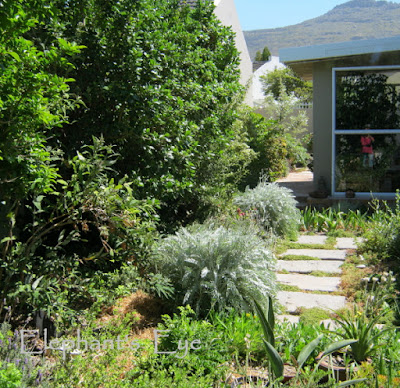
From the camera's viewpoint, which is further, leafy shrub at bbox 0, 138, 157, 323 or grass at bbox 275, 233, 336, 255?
grass at bbox 275, 233, 336, 255

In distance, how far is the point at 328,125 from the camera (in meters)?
11.3

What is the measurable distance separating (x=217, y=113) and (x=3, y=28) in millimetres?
4081

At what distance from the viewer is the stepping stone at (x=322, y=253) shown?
265 inches

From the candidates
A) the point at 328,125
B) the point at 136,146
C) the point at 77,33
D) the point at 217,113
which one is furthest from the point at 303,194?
the point at 77,33

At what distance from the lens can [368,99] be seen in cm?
1067

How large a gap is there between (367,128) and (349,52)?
170 cm

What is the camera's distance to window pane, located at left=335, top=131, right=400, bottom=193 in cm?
1059

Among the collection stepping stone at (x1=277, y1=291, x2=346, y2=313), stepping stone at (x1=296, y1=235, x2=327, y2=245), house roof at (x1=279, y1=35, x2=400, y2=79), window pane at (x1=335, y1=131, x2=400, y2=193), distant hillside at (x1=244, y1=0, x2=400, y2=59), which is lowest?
stepping stone at (x1=277, y1=291, x2=346, y2=313)

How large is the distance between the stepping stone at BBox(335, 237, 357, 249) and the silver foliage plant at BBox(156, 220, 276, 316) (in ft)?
9.15

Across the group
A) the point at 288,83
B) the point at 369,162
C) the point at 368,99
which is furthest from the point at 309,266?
the point at 288,83

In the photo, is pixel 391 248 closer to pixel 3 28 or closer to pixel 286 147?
pixel 3 28

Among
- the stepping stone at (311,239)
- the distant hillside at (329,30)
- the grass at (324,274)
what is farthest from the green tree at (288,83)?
the distant hillside at (329,30)

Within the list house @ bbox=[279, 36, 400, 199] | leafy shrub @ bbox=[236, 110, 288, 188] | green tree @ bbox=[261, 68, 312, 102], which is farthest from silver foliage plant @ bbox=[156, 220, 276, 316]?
green tree @ bbox=[261, 68, 312, 102]

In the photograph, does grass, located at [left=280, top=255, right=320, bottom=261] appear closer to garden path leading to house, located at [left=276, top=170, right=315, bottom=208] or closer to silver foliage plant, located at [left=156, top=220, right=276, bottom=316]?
silver foliage plant, located at [left=156, top=220, right=276, bottom=316]
